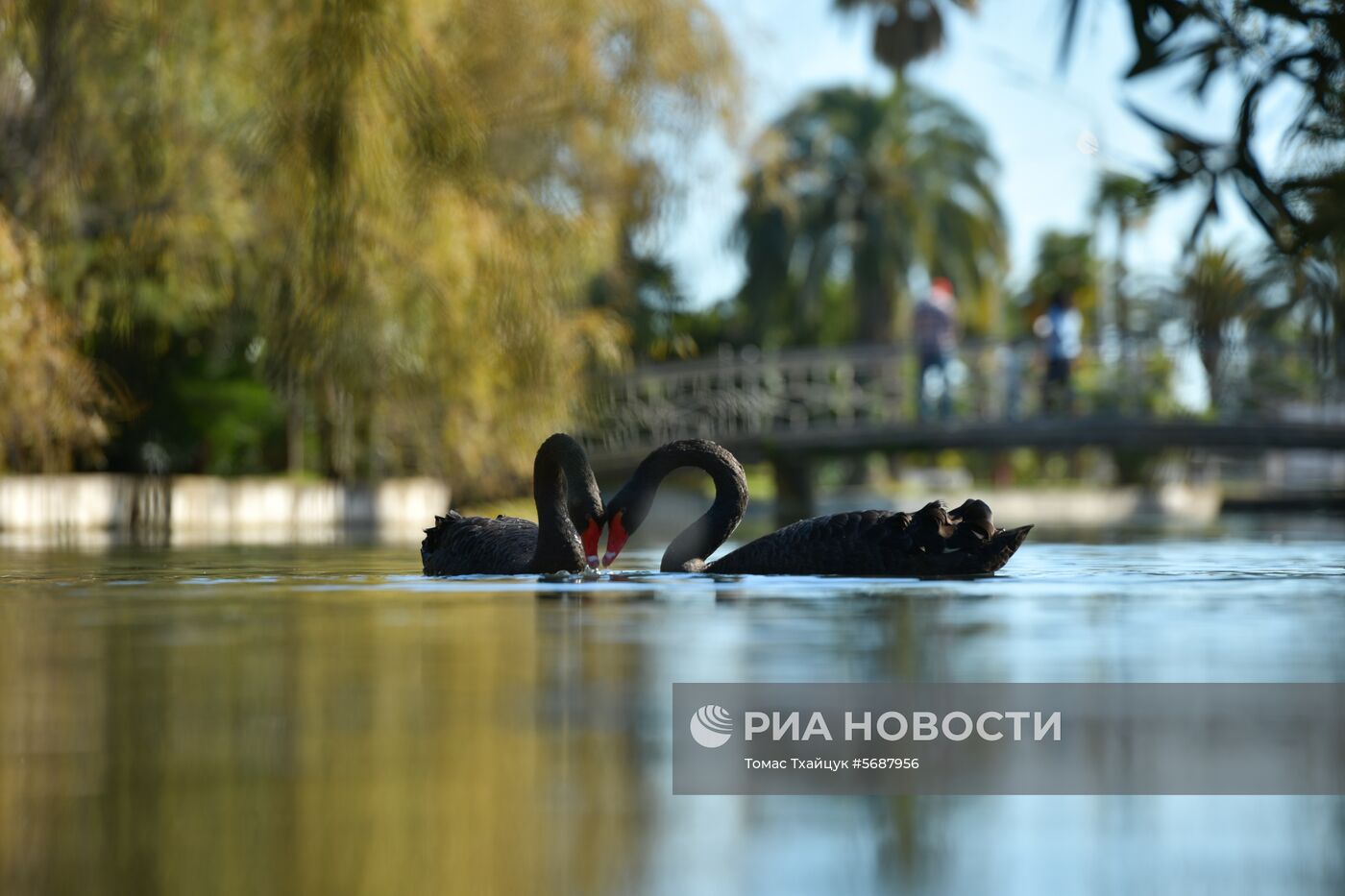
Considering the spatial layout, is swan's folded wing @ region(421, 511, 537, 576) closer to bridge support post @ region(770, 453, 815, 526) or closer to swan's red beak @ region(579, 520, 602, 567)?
swan's red beak @ region(579, 520, 602, 567)

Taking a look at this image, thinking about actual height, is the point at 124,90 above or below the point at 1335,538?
above

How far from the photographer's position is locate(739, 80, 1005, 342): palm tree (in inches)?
1529

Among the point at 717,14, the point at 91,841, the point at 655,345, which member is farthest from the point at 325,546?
the point at 91,841

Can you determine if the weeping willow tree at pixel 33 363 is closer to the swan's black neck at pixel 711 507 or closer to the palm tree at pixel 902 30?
the swan's black neck at pixel 711 507

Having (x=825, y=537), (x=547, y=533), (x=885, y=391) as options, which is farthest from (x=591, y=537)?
(x=885, y=391)

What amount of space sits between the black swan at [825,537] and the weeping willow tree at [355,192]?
1.36 meters

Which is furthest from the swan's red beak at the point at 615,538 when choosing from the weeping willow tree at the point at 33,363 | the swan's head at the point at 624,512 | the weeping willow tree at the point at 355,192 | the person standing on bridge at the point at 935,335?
the person standing on bridge at the point at 935,335

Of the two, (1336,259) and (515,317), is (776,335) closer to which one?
(515,317)

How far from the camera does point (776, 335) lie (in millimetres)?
46188

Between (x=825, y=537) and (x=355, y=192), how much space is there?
7.21 ft

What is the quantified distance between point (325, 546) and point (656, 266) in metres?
22.3

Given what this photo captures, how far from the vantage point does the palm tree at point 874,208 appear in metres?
38.8

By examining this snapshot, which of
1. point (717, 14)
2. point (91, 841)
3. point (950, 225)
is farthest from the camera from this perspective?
point (950, 225)

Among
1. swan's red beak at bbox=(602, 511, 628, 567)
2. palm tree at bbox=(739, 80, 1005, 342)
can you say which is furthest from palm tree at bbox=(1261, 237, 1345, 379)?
palm tree at bbox=(739, 80, 1005, 342)
